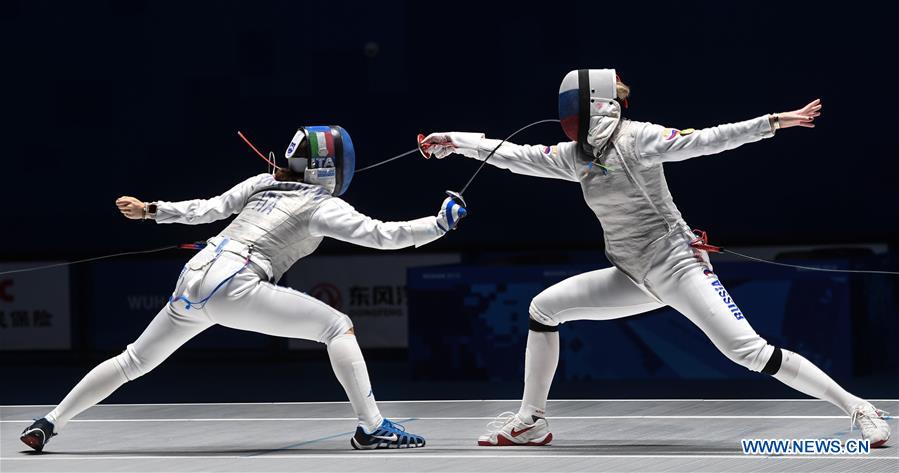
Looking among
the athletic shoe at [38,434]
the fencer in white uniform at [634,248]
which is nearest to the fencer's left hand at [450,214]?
the fencer in white uniform at [634,248]

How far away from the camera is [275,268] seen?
441cm

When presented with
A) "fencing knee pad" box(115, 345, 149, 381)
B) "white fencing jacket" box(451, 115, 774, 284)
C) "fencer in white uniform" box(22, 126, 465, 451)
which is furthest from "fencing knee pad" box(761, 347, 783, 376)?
"fencing knee pad" box(115, 345, 149, 381)

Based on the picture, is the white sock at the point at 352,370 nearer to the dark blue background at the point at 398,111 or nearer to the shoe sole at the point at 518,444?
the shoe sole at the point at 518,444

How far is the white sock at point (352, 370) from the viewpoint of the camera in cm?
A: 420

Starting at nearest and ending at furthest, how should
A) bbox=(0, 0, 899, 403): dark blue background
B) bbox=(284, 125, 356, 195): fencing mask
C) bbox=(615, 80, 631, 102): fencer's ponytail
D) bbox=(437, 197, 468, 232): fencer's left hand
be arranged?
bbox=(437, 197, 468, 232): fencer's left hand
bbox=(615, 80, 631, 102): fencer's ponytail
bbox=(284, 125, 356, 195): fencing mask
bbox=(0, 0, 899, 403): dark blue background

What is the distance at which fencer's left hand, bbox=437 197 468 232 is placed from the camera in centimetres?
411

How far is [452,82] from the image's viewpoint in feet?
25.8

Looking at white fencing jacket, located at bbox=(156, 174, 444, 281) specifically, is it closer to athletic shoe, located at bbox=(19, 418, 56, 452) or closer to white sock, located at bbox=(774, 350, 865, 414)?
athletic shoe, located at bbox=(19, 418, 56, 452)

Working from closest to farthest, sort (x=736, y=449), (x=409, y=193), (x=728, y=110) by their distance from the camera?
(x=736, y=449) < (x=728, y=110) < (x=409, y=193)

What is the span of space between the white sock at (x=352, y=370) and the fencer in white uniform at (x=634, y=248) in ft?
1.58

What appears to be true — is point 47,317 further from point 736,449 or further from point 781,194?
point 736,449

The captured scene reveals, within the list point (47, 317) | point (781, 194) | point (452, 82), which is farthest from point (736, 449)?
point (47, 317)

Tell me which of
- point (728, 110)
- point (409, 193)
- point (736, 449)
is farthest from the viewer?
point (409, 193)

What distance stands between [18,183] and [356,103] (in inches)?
93.8
